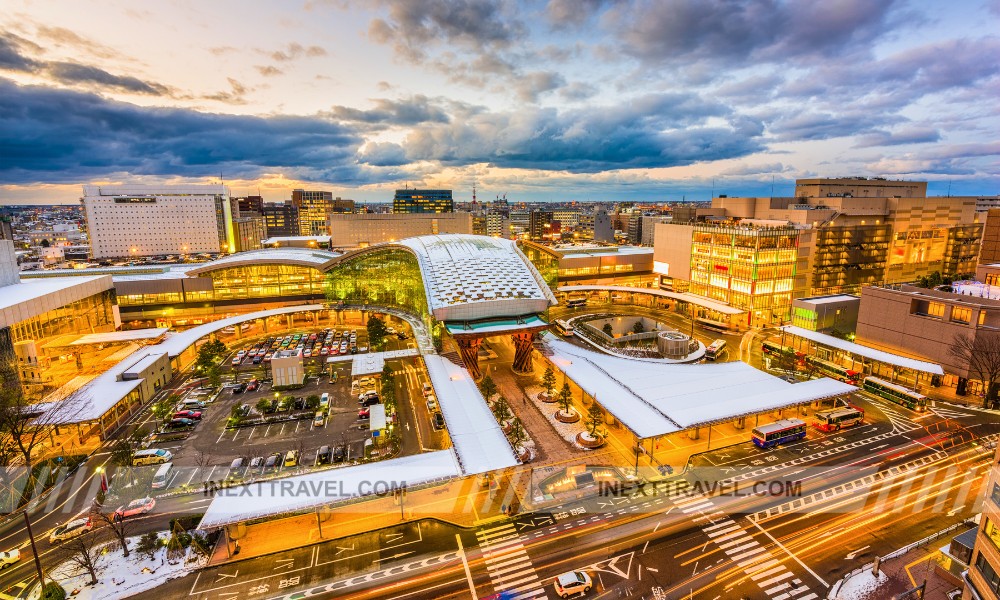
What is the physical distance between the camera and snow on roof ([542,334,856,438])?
41.6 m

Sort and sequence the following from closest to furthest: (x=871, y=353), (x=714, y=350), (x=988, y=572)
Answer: (x=988, y=572) → (x=871, y=353) → (x=714, y=350)

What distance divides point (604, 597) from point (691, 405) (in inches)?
871

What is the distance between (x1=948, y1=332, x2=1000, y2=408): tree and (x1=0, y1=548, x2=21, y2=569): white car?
8662 cm

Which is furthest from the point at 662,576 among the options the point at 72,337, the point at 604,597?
the point at 72,337

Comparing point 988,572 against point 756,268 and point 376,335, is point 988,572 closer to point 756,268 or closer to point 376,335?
point 376,335

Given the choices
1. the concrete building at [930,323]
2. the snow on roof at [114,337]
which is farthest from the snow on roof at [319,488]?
the concrete building at [930,323]

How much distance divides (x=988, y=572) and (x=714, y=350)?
4618 centimetres

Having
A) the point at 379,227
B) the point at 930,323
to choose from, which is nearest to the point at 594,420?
the point at 930,323

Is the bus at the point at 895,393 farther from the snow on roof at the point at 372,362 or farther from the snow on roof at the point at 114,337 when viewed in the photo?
the snow on roof at the point at 114,337

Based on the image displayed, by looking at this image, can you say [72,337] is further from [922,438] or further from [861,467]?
[922,438]

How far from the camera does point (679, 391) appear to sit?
1853 inches

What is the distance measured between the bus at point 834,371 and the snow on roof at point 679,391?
33.9ft

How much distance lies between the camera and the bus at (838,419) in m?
45.7

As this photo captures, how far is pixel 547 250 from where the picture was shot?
4186 inches
